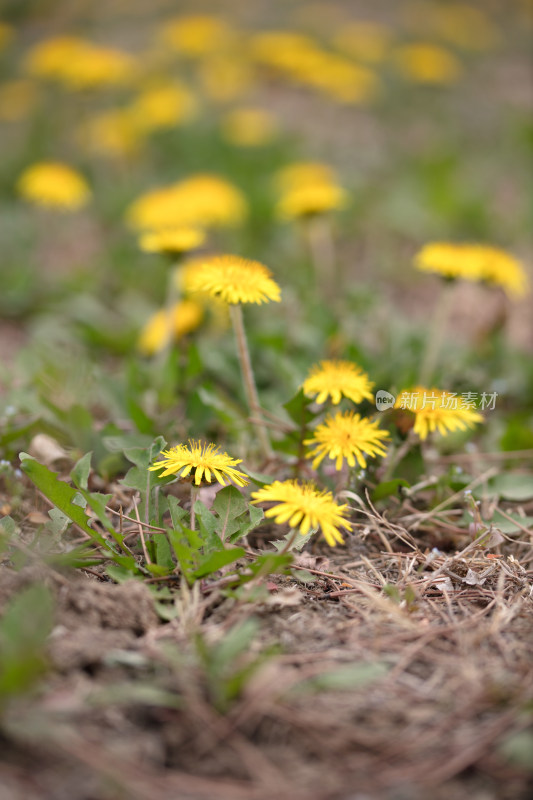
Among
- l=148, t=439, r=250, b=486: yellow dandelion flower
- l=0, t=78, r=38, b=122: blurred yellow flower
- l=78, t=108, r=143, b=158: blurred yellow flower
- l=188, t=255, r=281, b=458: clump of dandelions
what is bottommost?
l=148, t=439, r=250, b=486: yellow dandelion flower

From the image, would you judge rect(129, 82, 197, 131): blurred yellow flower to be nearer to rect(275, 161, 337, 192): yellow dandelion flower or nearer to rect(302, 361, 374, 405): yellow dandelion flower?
rect(275, 161, 337, 192): yellow dandelion flower

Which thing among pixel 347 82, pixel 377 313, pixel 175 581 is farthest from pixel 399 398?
pixel 347 82

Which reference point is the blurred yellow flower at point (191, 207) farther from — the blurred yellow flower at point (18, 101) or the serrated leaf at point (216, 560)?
the blurred yellow flower at point (18, 101)

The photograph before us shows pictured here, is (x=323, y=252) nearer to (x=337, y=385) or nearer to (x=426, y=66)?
(x=337, y=385)

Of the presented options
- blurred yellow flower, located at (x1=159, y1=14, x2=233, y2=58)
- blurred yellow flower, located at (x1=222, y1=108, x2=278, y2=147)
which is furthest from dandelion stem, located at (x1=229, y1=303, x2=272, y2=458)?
blurred yellow flower, located at (x1=159, y1=14, x2=233, y2=58)

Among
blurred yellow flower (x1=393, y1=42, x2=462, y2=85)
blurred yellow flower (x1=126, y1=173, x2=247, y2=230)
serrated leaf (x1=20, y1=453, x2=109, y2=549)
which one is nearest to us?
serrated leaf (x1=20, y1=453, x2=109, y2=549)

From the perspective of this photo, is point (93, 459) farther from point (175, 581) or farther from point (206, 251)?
point (206, 251)
